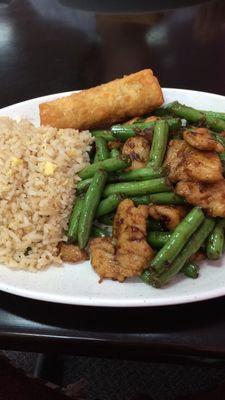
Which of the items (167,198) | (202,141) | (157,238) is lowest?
(157,238)

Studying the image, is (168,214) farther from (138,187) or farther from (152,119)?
(152,119)

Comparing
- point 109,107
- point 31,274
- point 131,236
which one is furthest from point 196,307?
point 109,107

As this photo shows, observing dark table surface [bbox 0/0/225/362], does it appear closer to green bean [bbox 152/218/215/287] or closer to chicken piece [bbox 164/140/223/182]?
green bean [bbox 152/218/215/287]

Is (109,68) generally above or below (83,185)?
above

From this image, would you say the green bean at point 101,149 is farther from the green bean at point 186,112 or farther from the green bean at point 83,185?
the green bean at point 186,112

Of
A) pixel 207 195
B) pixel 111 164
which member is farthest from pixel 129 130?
pixel 207 195

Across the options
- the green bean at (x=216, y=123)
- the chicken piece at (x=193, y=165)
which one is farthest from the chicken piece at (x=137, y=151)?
the green bean at (x=216, y=123)
